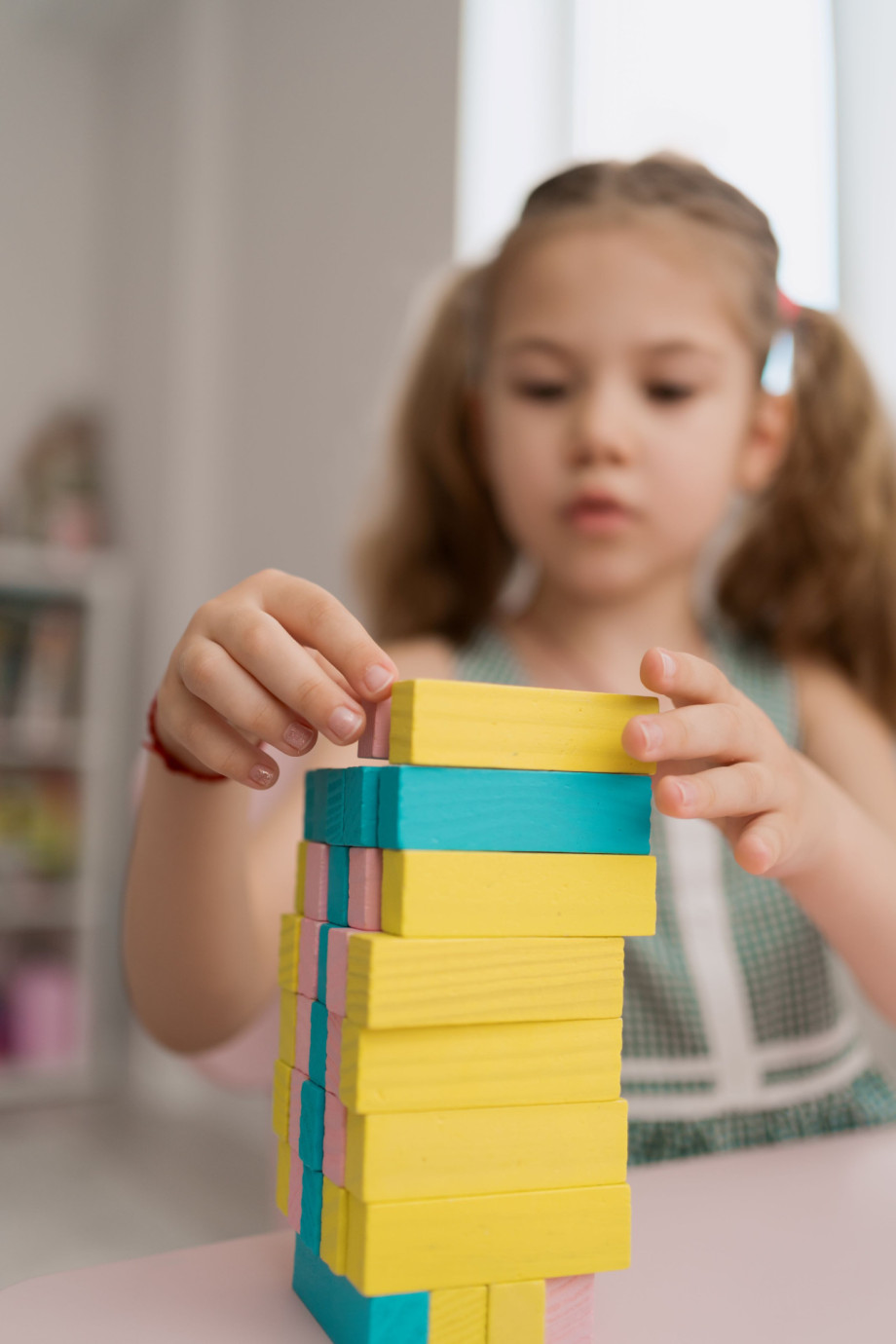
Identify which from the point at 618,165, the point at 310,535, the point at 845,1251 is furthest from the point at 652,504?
the point at 310,535

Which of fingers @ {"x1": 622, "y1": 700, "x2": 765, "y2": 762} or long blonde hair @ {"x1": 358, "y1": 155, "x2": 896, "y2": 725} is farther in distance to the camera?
long blonde hair @ {"x1": 358, "y1": 155, "x2": 896, "y2": 725}

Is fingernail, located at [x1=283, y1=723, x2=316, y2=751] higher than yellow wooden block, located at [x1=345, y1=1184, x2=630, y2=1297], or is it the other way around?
fingernail, located at [x1=283, y1=723, x2=316, y2=751]

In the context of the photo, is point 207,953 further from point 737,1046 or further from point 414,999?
point 737,1046

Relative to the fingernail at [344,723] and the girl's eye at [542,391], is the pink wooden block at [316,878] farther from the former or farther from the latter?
the girl's eye at [542,391]

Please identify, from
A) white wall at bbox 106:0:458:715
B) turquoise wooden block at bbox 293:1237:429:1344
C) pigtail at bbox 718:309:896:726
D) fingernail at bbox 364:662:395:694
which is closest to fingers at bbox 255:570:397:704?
fingernail at bbox 364:662:395:694

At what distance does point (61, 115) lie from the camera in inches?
121

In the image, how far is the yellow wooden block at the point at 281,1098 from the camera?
49 cm

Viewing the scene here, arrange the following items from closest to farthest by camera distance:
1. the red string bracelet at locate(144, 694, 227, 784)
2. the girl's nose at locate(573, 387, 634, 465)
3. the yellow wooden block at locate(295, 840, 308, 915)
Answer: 1. the yellow wooden block at locate(295, 840, 308, 915)
2. the red string bracelet at locate(144, 694, 227, 784)
3. the girl's nose at locate(573, 387, 634, 465)

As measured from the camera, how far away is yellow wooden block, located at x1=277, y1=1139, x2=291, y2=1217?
0.49 m

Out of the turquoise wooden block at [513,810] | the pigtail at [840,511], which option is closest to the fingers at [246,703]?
the turquoise wooden block at [513,810]

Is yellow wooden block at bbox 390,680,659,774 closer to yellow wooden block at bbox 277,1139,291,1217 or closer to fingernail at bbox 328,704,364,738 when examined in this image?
fingernail at bbox 328,704,364,738

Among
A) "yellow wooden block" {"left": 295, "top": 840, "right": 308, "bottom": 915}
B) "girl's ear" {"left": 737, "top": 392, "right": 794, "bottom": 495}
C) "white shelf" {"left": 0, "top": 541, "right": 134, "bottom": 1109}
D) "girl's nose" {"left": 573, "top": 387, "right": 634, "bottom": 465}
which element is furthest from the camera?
"white shelf" {"left": 0, "top": 541, "right": 134, "bottom": 1109}

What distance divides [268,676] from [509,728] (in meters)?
0.13

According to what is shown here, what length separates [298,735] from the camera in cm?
52
